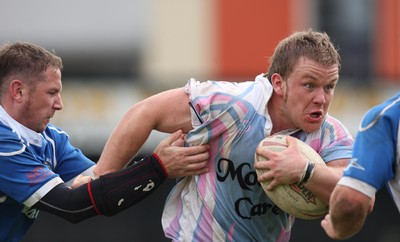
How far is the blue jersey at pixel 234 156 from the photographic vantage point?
5.91 metres

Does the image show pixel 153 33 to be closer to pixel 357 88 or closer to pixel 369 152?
pixel 357 88

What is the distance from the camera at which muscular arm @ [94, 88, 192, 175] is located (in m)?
5.97

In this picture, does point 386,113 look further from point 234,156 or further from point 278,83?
point 234,156

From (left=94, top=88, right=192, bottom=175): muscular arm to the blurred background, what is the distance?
258 inches

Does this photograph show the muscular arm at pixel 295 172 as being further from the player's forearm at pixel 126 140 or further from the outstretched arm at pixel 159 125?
the player's forearm at pixel 126 140

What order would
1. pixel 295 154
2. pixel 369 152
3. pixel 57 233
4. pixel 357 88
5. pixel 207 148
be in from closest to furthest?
1. pixel 369 152
2. pixel 295 154
3. pixel 207 148
4. pixel 57 233
5. pixel 357 88

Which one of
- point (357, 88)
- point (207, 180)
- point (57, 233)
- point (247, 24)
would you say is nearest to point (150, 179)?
point (207, 180)

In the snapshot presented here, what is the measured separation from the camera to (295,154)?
5.63 meters

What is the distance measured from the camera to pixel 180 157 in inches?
236

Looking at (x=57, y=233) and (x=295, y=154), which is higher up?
(x=295, y=154)

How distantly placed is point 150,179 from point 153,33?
8.66 metres

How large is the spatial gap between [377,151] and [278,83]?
1.18 metres

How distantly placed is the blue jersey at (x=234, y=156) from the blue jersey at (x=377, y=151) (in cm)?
91

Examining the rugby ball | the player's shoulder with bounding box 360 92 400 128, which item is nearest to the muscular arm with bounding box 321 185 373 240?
the player's shoulder with bounding box 360 92 400 128
